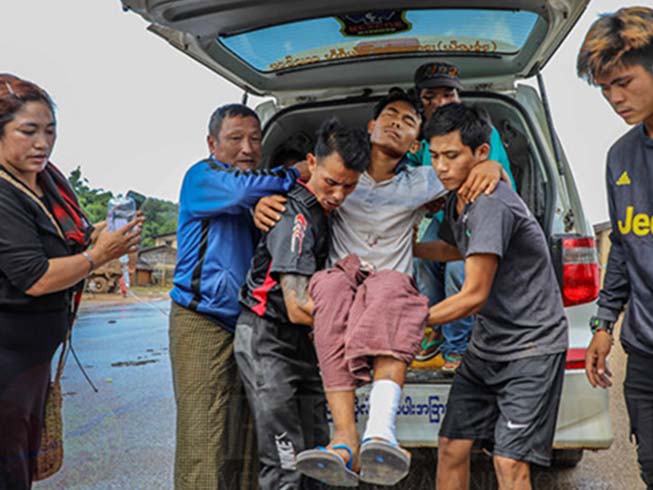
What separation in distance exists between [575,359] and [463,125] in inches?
45.4

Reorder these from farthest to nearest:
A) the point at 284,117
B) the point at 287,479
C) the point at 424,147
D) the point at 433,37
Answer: the point at 284,117
the point at 424,147
the point at 433,37
the point at 287,479

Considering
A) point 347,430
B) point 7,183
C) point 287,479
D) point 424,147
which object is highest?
point 424,147

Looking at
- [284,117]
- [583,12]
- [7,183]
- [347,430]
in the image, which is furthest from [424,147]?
[7,183]

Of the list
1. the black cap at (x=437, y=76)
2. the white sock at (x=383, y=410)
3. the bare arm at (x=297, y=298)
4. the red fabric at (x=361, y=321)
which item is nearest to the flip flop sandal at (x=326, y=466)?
the white sock at (x=383, y=410)

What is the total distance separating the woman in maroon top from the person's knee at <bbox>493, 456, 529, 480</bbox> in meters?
1.54

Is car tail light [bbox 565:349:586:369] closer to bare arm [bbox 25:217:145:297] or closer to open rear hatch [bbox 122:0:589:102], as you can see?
open rear hatch [bbox 122:0:589:102]

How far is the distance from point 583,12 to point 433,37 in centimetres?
86

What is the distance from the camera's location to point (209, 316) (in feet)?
8.82

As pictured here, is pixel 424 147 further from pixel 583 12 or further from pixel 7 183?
pixel 7 183

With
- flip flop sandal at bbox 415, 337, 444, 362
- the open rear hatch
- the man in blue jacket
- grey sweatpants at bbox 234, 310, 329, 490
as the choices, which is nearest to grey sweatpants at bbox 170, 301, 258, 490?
the man in blue jacket

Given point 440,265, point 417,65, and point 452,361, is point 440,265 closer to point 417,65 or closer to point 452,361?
point 452,361

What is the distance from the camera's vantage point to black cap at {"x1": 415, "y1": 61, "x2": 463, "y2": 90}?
3.21 m

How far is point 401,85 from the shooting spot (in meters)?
3.82

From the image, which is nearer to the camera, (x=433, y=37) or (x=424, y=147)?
(x=433, y=37)
